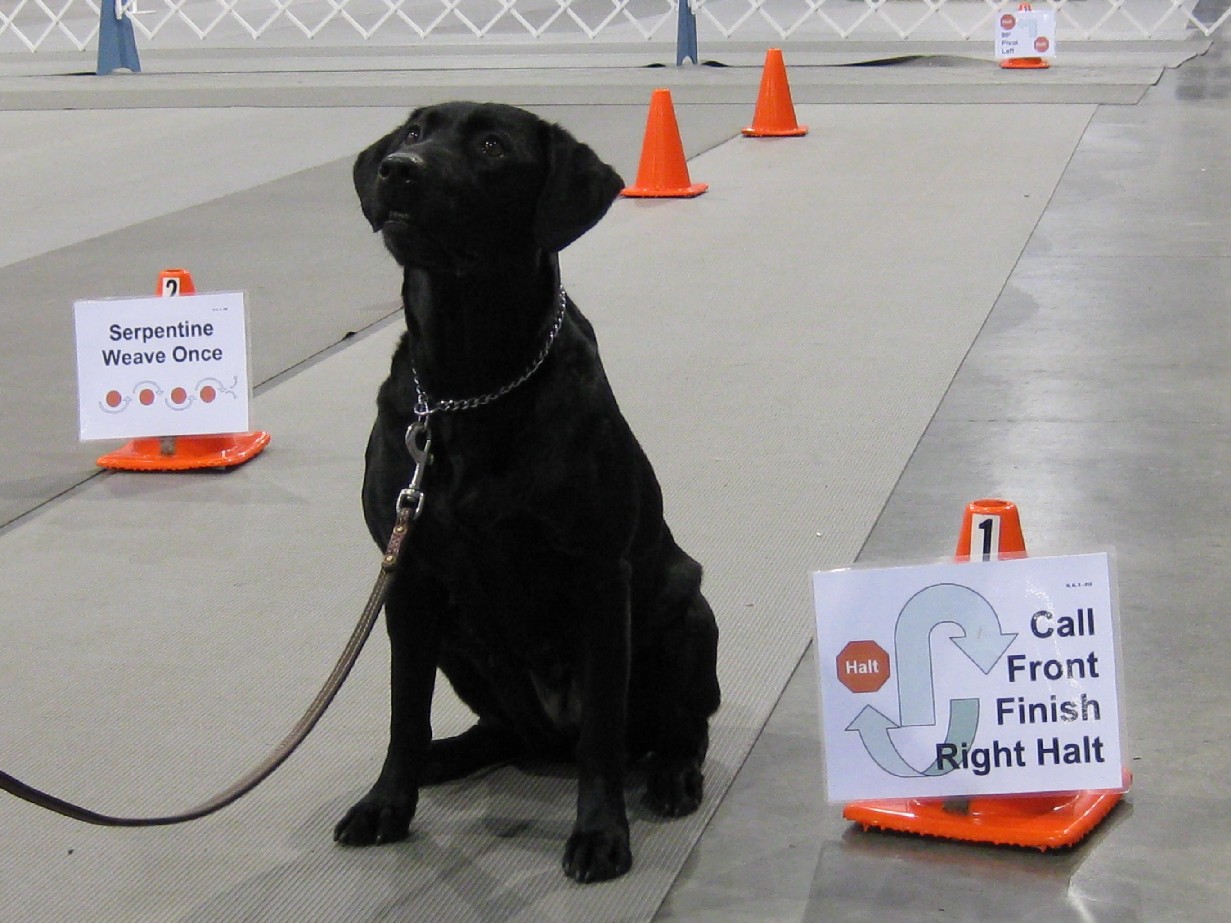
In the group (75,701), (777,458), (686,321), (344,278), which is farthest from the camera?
(344,278)

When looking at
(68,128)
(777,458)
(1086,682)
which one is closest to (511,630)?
(1086,682)

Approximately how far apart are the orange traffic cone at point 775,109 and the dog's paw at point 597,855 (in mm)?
7817

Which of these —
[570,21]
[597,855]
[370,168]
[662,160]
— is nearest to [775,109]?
[662,160]

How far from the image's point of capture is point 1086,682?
243 centimetres

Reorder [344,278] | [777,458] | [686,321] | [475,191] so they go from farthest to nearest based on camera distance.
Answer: [344,278] < [686,321] < [777,458] < [475,191]

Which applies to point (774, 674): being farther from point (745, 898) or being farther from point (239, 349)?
point (239, 349)

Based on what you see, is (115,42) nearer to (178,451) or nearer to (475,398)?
(178,451)

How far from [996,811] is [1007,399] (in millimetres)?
2486

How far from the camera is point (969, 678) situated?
2438 mm

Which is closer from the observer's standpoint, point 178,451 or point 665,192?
point 178,451

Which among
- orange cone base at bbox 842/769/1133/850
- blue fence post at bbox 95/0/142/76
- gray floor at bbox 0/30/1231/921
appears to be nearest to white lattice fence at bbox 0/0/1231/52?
blue fence post at bbox 95/0/142/76

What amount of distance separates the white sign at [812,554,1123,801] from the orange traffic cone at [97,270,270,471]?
2447 millimetres

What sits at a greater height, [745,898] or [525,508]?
[525,508]

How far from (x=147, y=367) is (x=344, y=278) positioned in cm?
226
